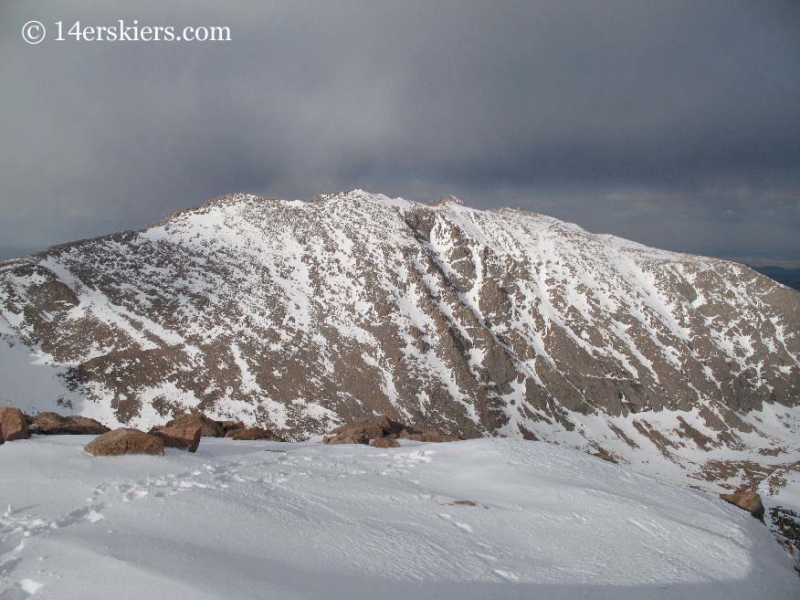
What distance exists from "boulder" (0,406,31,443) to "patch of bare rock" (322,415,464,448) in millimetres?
10630

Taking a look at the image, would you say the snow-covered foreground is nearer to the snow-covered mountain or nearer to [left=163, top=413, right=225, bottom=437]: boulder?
[left=163, top=413, right=225, bottom=437]: boulder

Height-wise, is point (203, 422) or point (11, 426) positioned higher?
point (11, 426)

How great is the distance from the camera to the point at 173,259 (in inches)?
3364

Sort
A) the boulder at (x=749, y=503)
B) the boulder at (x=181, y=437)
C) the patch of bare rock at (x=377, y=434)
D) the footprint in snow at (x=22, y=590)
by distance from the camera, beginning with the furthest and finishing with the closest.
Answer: the patch of bare rock at (x=377, y=434) < the boulder at (x=749, y=503) < the boulder at (x=181, y=437) < the footprint in snow at (x=22, y=590)

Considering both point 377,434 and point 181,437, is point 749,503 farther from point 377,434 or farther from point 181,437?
point 181,437

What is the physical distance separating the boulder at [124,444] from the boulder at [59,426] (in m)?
6.54

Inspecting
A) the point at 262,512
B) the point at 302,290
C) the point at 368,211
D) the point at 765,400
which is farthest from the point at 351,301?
the point at 765,400

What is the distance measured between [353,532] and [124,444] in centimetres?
707

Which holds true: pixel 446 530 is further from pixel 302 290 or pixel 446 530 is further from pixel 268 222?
pixel 268 222

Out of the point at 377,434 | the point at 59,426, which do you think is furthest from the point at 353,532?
the point at 59,426

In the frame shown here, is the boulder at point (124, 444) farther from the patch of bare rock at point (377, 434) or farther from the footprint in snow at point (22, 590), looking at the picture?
the patch of bare rock at point (377, 434)

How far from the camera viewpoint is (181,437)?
13.2 metres

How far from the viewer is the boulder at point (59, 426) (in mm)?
15891

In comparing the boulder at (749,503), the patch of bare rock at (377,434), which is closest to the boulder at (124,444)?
the patch of bare rock at (377,434)
